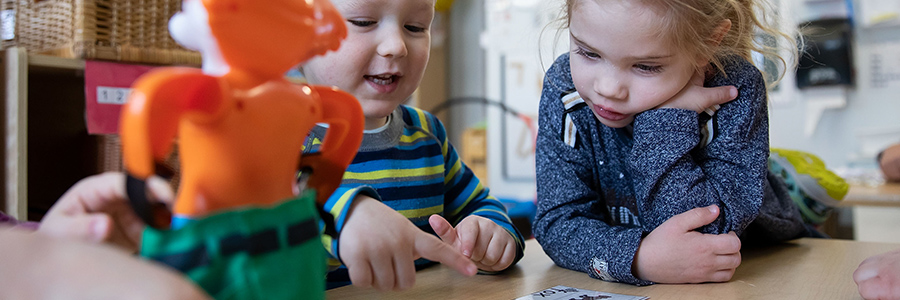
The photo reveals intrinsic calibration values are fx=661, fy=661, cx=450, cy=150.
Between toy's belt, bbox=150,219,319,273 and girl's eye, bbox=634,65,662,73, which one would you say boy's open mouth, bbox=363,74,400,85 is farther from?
toy's belt, bbox=150,219,319,273

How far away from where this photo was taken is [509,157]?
291 cm

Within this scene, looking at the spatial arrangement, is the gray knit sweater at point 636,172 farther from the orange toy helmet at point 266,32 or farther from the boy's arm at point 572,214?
the orange toy helmet at point 266,32

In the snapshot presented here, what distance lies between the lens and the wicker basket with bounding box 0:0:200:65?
4.00 ft

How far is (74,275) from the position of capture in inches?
10.1

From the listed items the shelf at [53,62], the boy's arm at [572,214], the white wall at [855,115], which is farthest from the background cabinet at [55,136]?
the white wall at [855,115]

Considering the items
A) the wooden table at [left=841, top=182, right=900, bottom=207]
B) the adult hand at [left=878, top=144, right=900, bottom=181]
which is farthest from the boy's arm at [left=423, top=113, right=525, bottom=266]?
the adult hand at [left=878, top=144, right=900, bottom=181]

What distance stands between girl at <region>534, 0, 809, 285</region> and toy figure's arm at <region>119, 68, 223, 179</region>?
0.45 meters

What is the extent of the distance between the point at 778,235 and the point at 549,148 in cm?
34

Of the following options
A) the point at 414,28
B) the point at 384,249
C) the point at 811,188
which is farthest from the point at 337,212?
the point at 811,188

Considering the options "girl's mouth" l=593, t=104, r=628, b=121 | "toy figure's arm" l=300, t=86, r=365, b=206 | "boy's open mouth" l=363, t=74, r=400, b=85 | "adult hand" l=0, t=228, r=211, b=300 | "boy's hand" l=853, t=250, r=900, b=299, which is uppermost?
"boy's open mouth" l=363, t=74, r=400, b=85

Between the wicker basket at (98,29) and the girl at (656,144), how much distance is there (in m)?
0.89

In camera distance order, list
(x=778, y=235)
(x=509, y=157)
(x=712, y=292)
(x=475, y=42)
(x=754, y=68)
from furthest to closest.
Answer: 1. (x=475, y=42)
2. (x=509, y=157)
3. (x=778, y=235)
4. (x=754, y=68)
5. (x=712, y=292)

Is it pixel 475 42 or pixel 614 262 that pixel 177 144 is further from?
pixel 475 42

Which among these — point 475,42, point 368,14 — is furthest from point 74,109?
point 475,42
